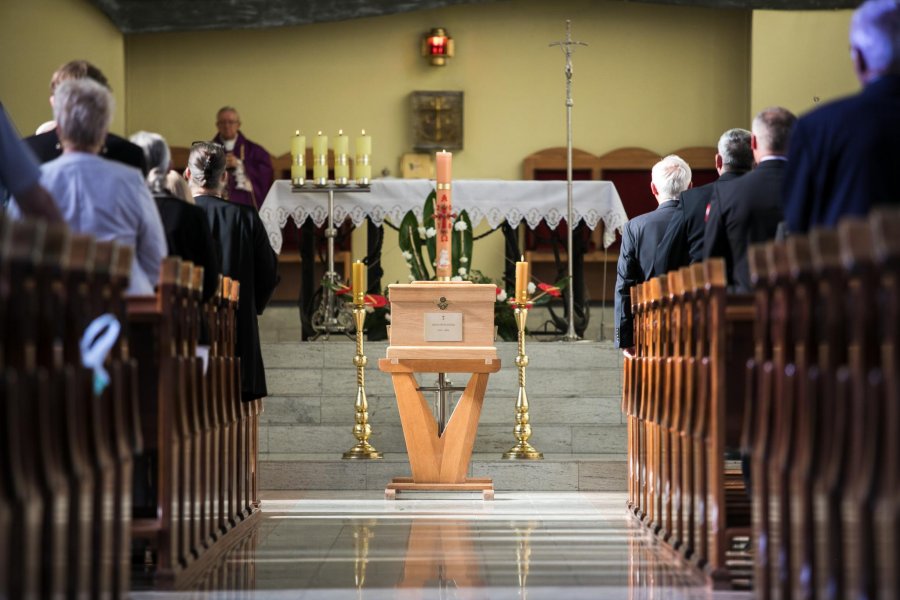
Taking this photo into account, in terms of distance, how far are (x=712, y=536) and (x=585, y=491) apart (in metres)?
3.11

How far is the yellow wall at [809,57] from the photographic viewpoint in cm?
1221

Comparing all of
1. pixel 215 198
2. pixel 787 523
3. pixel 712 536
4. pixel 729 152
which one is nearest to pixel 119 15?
pixel 215 198

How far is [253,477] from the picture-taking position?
6383 millimetres

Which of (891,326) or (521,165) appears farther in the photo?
(521,165)

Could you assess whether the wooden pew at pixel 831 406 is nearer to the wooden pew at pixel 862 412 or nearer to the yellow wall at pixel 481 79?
the wooden pew at pixel 862 412

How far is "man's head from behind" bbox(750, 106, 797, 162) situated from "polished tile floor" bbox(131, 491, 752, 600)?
1448mm

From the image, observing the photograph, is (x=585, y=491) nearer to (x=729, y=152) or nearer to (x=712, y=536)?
(x=729, y=152)

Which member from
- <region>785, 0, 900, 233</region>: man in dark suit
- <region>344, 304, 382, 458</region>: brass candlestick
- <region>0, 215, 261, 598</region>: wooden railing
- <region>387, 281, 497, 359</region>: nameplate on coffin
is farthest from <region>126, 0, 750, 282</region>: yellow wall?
<region>785, 0, 900, 233</region>: man in dark suit

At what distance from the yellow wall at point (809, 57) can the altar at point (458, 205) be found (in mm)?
3331

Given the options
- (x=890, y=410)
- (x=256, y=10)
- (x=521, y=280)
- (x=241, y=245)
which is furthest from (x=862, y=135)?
(x=256, y=10)

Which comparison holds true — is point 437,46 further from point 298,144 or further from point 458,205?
point 298,144

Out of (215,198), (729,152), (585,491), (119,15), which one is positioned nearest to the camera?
(729,152)

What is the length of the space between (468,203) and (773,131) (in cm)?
494

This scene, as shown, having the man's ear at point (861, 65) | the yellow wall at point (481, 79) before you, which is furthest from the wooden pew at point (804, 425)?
the yellow wall at point (481, 79)
